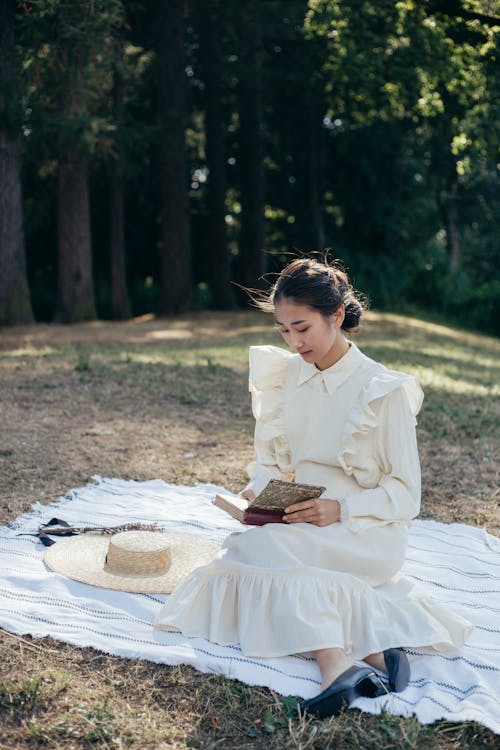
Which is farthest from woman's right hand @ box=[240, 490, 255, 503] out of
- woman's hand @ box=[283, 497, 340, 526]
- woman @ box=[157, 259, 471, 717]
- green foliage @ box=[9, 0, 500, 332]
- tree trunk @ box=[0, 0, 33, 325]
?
tree trunk @ box=[0, 0, 33, 325]

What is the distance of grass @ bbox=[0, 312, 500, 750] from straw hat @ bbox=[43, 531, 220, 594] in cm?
59

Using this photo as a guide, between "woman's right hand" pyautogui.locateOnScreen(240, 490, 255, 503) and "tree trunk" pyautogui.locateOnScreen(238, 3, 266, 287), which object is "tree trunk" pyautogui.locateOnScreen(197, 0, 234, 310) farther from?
"woman's right hand" pyautogui.locateOnScreen(240, 490, 255, 503)

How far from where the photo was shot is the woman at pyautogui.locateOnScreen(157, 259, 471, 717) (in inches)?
129

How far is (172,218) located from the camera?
1909cm

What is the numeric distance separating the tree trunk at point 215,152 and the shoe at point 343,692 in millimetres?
19182

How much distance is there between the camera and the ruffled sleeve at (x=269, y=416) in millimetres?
3793

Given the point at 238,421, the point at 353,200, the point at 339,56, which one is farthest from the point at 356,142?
the point at 238,421

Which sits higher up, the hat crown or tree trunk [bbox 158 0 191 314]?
tree trunk [bbox 158 0 191 314]

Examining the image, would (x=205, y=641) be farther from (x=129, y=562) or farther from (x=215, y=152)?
(x=215, y=152)

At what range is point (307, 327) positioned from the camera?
352 centimetres

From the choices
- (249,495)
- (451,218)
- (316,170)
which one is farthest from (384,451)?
(451,218)

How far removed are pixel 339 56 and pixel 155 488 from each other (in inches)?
554

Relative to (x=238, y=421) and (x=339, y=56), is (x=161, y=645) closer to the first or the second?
(x=238, y=421)

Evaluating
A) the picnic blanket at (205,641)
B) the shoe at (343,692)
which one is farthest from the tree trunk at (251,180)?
the shoe at (343,692)
